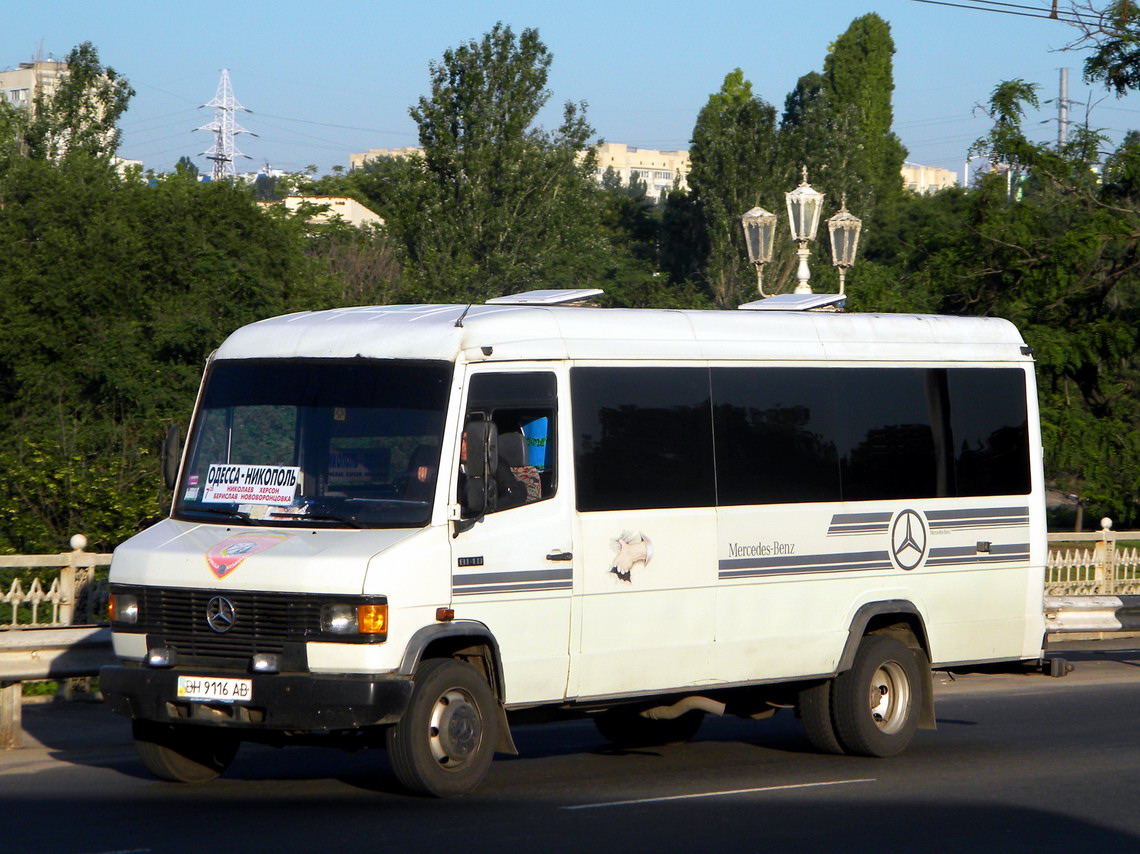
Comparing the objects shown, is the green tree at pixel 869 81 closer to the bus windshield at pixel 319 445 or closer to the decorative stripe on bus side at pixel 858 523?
the decorative stripe on bus side at pixel 858 523

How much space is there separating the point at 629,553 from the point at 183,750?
8.97 feet

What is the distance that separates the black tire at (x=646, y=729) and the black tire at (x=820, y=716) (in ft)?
2.46

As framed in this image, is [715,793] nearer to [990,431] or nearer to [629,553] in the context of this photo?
[629,553]

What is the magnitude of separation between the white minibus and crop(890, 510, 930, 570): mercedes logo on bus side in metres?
0.02

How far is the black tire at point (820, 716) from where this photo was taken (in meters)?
10.0

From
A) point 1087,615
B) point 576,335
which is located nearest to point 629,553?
point 576,335

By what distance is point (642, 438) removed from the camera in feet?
29.2

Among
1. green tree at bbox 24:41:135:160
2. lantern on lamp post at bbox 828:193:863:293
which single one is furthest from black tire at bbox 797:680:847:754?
green tree at bbox 24:41:135:160

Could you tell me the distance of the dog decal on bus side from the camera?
8617 mm

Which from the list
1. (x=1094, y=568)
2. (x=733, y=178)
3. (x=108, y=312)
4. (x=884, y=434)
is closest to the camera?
(x=884, y=434)

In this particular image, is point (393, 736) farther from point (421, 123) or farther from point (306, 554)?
point (421, 123)

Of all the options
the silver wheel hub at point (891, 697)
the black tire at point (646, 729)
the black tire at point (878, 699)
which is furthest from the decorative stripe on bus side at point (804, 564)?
the black tire at point (646, 729)

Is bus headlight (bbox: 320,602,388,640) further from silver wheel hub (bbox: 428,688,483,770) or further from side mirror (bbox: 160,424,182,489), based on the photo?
side mirror (bbox: 160,424,182,489)

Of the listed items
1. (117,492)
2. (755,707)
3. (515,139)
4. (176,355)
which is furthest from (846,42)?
(755,707)
